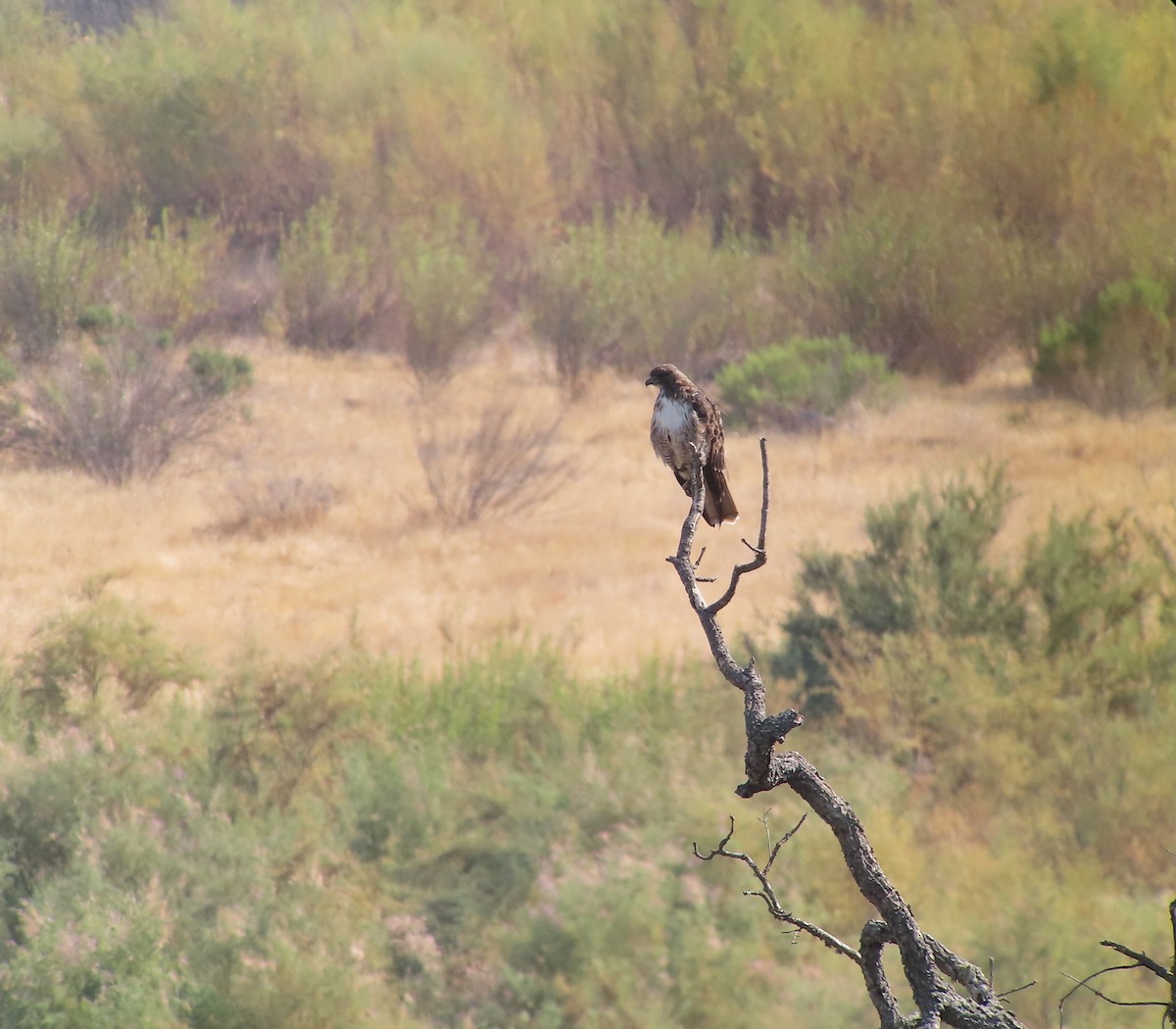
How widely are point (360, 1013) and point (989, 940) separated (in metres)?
2.68

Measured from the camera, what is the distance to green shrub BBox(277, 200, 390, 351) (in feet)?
82.7

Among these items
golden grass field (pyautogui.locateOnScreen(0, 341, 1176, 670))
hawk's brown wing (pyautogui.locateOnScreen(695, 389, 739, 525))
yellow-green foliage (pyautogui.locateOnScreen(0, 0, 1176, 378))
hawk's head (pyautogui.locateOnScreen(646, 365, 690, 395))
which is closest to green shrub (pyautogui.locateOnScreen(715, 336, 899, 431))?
golden grass field (pyautogui.locateOnScreen(0, 341, 1176, 670))

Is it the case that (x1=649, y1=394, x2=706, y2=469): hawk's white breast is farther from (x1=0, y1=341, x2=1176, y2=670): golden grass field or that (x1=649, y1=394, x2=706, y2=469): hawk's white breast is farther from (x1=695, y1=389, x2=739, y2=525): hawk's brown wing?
(x1=0, y1=341, x2=1176, y2=670): golden grass field

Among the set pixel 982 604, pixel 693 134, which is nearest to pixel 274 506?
pixel 982 604

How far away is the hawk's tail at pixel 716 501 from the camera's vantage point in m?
2.79

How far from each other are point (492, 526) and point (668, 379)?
39.6ft

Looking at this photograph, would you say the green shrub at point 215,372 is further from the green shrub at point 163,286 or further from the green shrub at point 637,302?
the green shrub at point 637,302

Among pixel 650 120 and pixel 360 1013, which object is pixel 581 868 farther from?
pixel 650 120

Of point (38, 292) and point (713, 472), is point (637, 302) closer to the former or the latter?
point (38, 292)

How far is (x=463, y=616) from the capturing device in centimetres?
1249

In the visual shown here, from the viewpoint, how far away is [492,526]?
1566cm

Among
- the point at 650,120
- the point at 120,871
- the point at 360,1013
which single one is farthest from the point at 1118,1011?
the point at 650,120

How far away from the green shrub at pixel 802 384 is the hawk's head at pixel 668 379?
14.8m

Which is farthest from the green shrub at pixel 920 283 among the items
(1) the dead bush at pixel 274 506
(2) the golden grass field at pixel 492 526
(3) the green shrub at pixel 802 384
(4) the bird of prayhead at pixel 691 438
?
(4) the bird of prayhead at pixel 691 438
